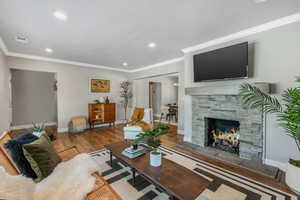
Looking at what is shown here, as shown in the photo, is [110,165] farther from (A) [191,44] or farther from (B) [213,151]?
(A) [191,44]

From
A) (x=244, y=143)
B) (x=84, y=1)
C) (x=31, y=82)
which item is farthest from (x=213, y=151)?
(x=31, y=82)

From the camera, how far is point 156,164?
1731 millimetres

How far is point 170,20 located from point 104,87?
4211 mm

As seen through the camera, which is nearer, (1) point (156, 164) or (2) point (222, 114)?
(1) point (156, 164)

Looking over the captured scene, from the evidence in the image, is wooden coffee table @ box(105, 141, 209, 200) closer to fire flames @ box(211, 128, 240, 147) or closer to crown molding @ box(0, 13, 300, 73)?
fire flames @ box(211, 128, 240, 147)

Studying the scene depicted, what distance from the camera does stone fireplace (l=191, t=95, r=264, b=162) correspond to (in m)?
2.50

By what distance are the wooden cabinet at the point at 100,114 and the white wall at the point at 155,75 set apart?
55.8 inches

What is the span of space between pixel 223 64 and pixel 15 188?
338 centimetres

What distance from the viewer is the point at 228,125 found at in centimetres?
304

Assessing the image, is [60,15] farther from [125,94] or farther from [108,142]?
[125,94]

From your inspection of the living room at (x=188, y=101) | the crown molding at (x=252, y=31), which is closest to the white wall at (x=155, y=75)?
the living room at (x=188, y=101)

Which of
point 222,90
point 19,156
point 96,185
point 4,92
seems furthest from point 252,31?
point 4,92

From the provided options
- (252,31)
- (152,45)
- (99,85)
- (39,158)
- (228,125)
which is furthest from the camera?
(99,85)

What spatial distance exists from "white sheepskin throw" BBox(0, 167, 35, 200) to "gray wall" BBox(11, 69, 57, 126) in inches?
209
